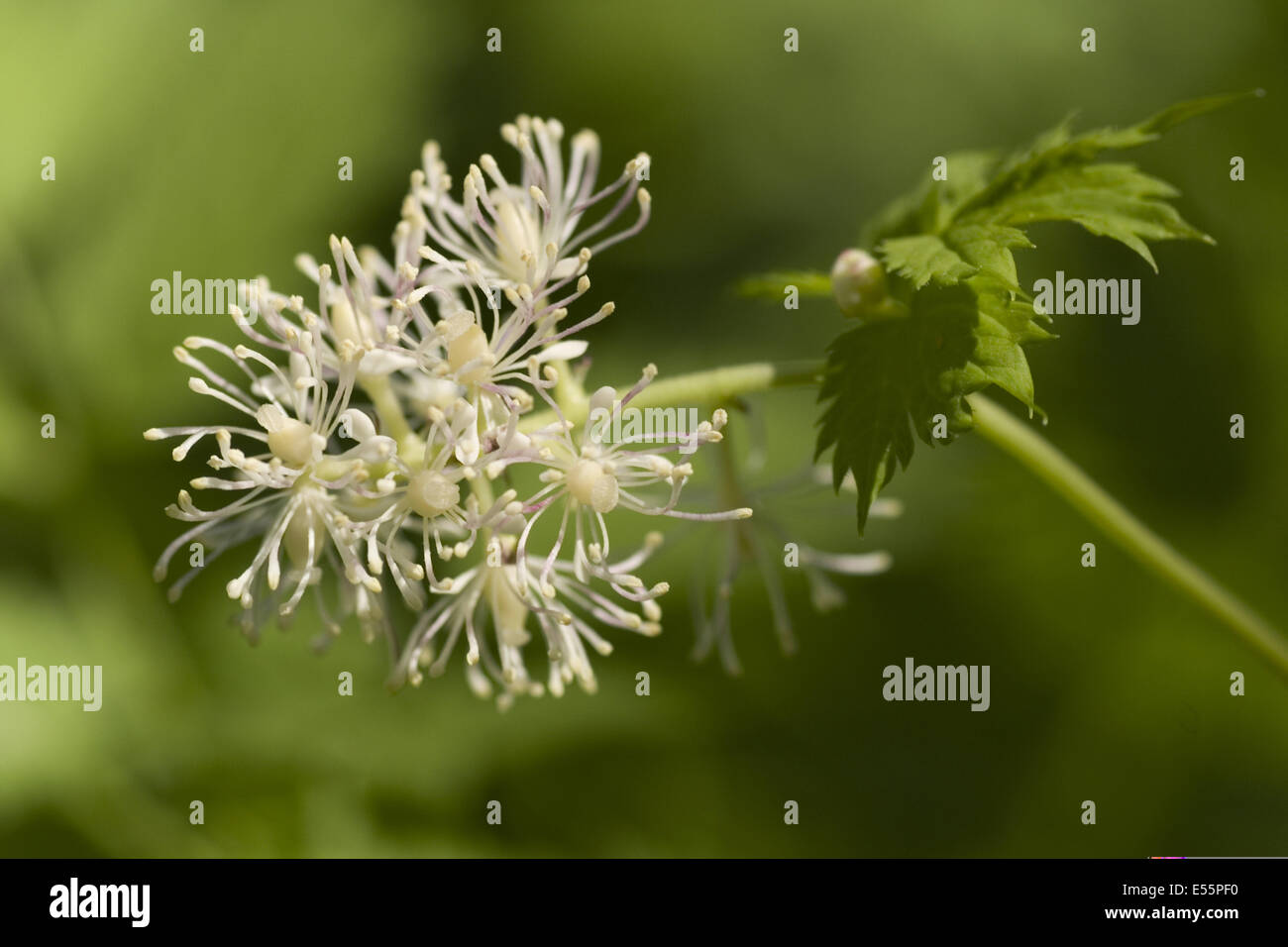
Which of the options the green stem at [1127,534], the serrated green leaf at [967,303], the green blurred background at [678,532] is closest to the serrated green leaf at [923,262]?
the serrated green leaf at [967,303]

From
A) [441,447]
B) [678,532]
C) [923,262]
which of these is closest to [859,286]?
[923,262]

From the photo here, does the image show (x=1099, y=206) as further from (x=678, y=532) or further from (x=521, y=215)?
(x=678, y=532)

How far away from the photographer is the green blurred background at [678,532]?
3123 mm

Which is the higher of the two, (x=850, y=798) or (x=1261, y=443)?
(x=1261, y=443)

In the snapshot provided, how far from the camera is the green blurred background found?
3123 millimetres

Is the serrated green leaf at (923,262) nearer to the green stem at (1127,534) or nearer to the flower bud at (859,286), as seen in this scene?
the flower bud at (859,286)

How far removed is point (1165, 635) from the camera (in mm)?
3426

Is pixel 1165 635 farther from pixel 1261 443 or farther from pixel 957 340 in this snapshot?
pixel 957 340

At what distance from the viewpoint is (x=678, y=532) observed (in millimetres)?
3084

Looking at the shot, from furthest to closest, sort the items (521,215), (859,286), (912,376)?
1. (521,215)
2. (859,286)
3. (912,376)

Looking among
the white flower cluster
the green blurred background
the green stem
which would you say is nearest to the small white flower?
the white flower cluster
